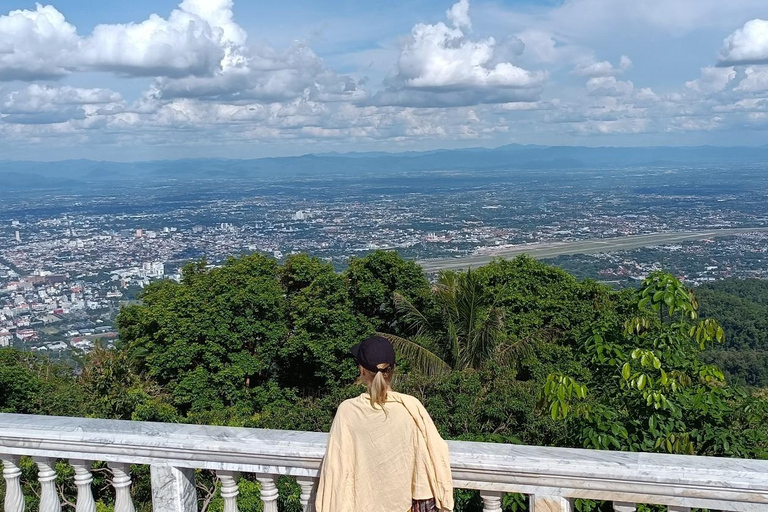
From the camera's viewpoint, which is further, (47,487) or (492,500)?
(47,487)

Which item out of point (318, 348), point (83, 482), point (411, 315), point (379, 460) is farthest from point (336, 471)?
point (318, 348)

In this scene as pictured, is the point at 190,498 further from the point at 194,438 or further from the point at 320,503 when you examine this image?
the point at 320,503

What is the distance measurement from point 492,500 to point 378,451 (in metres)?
0.52

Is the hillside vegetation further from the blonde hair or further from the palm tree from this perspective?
the blonde hair

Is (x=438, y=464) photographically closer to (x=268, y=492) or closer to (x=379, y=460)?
(x=379, y=460)

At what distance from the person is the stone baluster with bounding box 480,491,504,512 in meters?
0.16

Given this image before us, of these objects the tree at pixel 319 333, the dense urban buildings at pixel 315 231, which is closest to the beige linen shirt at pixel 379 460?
the tree at pixel 319 333

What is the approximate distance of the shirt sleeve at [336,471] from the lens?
107 inches

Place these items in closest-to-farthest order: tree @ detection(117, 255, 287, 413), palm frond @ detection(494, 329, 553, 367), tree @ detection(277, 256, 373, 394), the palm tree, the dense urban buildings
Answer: the palm tree < palm frond @ detection(494, 329, 553, 367) < tree @ detection(117, 255, 287, 413) < tree @ detection(277, 256, 373, 394) < the dense urban buildings

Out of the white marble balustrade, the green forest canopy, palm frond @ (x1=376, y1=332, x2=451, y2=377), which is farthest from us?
palm frond @ (x1=376, y1=332, x2=451, y2=377)

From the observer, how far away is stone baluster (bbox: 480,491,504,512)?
277cm

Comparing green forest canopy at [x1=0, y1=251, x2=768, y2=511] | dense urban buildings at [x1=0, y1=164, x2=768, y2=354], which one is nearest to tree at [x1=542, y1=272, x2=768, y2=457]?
green forest canopy at [x1=0, y1=251, x2=768, y2=511]

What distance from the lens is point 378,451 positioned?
9.00 ft

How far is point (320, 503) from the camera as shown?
9.01 ft
